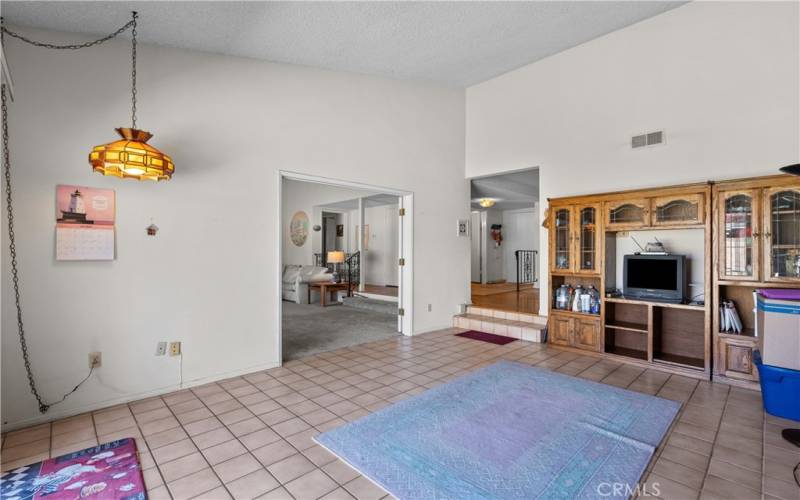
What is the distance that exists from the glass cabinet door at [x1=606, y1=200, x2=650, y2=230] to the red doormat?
197cm

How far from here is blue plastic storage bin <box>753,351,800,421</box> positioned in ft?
8.84

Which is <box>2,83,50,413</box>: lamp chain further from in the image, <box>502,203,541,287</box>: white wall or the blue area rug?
<box>502,203,541,287</box>: white wall

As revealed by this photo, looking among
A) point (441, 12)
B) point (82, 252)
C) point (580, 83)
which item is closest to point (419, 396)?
point (82, 252)

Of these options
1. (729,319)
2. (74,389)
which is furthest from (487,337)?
(74,389)

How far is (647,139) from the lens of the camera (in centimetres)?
423

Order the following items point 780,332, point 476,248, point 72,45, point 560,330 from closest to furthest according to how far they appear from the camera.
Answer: point 780,332 → point 72,45 → point 560,330 → point 476,248

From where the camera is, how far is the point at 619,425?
8.63ft

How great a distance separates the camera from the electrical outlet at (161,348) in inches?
128

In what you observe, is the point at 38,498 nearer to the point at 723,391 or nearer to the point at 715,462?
the point at 715,462

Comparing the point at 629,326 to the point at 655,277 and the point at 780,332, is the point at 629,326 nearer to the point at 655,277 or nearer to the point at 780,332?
the point at 655,277

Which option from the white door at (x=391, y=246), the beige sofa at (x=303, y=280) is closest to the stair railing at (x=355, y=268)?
the white door at (x=391, y=246)

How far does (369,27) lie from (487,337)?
13.5 feet

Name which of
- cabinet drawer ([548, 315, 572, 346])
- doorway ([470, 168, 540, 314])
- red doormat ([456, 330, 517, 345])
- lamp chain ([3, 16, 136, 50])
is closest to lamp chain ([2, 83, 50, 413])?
lamp chain ([3, 16, 136, 50])

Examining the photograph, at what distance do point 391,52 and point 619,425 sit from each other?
426 centimetres
